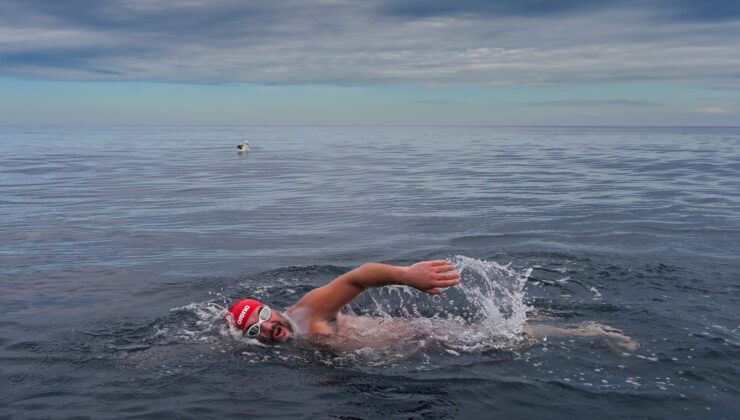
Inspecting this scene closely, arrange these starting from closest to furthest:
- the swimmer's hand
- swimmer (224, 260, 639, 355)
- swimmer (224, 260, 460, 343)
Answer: the swimmer's hand < swimmer (224, 260, 460, 343) < swimmer (224, 260, 639, 355)

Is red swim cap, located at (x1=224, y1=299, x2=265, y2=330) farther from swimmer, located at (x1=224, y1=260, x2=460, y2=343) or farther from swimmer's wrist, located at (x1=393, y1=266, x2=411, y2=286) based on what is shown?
swimmer's wrist, located at (x1=393, y1=266, x2=411, y2=286)

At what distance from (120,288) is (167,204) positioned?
29.6ft

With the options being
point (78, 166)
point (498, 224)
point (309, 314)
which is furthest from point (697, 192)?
point (78, 166)

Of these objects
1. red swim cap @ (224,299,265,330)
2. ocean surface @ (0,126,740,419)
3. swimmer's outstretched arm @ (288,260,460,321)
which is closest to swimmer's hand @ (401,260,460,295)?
swimmer's outstretched arm @ (288,260,460,321)

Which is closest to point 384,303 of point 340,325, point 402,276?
point 340,325

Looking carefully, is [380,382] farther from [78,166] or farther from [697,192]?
[78,166]

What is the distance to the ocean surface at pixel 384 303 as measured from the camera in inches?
214

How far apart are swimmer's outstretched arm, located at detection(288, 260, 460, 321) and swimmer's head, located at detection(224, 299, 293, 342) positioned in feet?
0.80

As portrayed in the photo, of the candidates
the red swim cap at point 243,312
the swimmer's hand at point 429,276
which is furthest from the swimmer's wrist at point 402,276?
the red swim cap at point 243,312

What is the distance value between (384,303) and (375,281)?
3235 mm

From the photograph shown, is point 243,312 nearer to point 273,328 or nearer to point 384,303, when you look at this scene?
point 273,328

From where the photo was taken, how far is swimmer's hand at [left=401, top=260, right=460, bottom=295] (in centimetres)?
514

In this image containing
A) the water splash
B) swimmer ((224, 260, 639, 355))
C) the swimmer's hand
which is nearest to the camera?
the swimmer's hand

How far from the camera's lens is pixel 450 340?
262 inches
